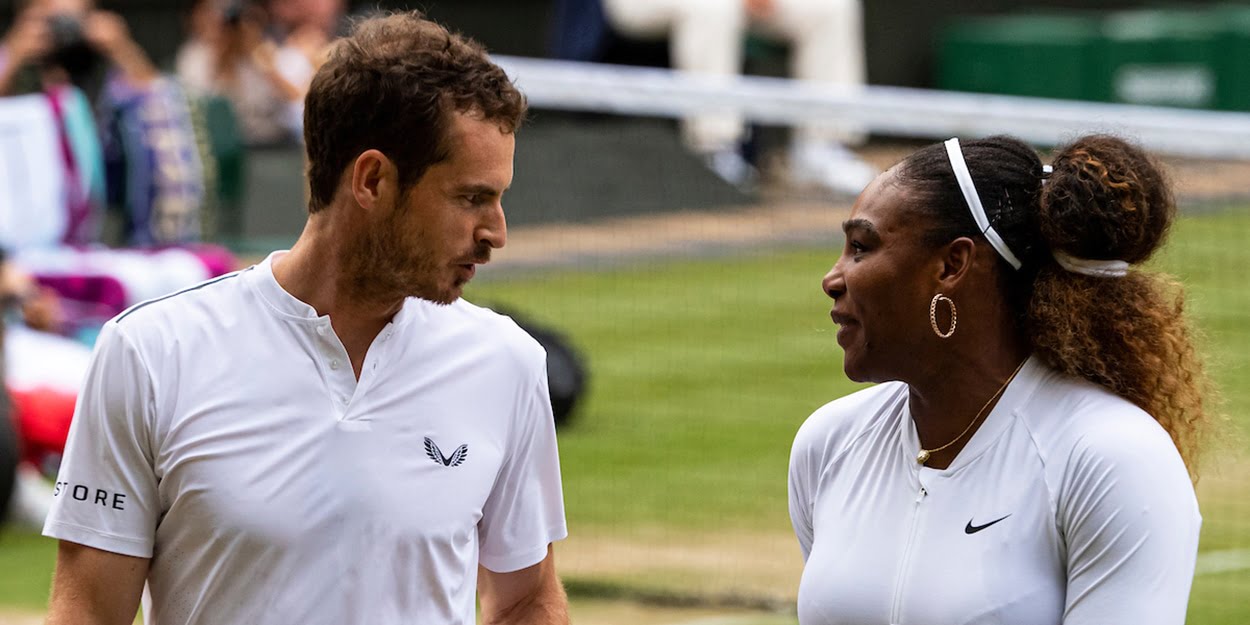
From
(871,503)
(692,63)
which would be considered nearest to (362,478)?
(871,503)

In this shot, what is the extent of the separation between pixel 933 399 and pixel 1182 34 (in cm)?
2058

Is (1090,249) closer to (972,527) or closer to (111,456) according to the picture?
(972,527)

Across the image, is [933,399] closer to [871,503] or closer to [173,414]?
[871,503]

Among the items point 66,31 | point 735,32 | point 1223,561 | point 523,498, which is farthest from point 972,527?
point 735,32

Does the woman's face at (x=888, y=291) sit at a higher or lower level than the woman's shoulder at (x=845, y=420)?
higher

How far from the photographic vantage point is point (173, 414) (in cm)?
319

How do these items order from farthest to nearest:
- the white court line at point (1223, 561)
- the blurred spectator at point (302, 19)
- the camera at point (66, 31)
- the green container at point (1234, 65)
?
the green container at point (1234, 65) → the blurred spectator at point (302, 19) → the camera at point (66, 31) → the white court line at point (1223, 561)

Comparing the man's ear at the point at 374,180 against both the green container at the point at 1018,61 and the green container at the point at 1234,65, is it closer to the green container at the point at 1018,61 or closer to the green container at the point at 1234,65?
the green container at the point at 1018,61

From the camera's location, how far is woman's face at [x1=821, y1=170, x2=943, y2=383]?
3416 mm

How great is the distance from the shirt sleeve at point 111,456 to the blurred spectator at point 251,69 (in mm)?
11156

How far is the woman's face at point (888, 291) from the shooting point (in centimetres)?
342

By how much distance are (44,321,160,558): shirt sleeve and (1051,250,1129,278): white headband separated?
1.56 metres

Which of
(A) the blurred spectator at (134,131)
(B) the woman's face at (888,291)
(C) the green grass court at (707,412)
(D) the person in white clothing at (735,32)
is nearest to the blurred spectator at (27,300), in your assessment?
(C) the green grass court at (707,412)

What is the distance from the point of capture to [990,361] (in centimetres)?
345
